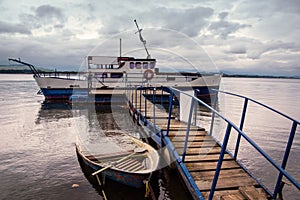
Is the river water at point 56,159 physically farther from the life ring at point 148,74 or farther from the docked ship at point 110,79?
the life ring at point 148,74

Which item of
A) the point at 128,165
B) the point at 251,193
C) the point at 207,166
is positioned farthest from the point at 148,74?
the point at 251,193

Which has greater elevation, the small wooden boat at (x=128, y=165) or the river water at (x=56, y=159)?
the small wooden boat at (x=128, y=165)

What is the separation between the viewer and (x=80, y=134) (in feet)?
37.8

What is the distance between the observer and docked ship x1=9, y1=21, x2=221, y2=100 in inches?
868

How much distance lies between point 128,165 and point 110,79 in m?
17.2

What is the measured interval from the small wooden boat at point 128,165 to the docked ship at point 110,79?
46.6 ft

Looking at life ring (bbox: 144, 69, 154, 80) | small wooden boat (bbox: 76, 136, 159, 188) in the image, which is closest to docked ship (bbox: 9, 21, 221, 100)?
life ring (bbox: 144, 69, 154, 80)

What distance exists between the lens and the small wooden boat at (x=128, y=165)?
18.5ft

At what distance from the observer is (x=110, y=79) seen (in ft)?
74.8

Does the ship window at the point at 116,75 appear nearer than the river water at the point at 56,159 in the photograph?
No

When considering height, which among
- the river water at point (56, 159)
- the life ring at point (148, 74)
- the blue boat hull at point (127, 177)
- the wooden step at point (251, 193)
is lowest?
the river water at point (56, 159)

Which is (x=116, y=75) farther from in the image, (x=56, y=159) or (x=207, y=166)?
(x=207, y=166)

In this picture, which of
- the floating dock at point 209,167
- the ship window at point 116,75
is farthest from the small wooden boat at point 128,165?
the ship window at point 116,75

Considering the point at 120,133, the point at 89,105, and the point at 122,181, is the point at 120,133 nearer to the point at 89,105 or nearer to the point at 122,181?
the point at 122,181
